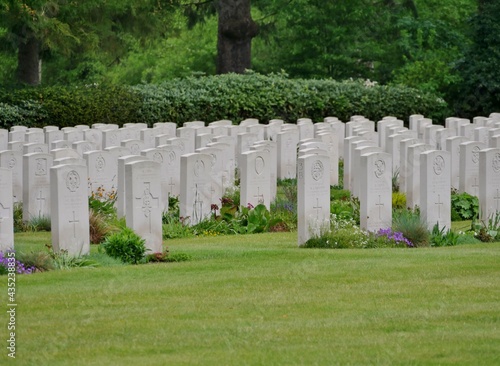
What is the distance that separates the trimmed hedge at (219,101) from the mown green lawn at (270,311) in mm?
15074

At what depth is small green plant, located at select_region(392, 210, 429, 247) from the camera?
52.3 feet

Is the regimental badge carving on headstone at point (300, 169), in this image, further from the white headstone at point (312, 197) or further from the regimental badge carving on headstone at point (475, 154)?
the regimental badge carving on headstone at point (475, 154)

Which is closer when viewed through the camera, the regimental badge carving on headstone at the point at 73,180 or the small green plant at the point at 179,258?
the regimental badge carving on headstone at the point at 73,180

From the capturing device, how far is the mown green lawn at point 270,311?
9430 mm

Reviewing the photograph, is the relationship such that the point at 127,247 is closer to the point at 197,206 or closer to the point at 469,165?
the point at 197,206

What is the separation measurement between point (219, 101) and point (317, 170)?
16473 mm

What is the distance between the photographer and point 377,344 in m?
9.69

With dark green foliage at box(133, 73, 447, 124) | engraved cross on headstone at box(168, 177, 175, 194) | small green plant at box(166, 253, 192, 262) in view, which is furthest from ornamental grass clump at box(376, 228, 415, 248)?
dark green foliage at box(133, 73, 447, 124)

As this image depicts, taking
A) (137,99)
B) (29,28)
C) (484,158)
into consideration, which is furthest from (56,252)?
(29,28)

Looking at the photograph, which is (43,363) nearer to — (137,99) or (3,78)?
(137,99)

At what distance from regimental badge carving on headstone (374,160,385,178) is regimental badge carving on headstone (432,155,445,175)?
78 cm

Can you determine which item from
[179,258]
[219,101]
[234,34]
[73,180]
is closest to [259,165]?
[179,258]

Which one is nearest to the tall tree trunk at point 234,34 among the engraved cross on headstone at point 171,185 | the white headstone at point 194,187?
the engraved cross on headstone at point 171,185

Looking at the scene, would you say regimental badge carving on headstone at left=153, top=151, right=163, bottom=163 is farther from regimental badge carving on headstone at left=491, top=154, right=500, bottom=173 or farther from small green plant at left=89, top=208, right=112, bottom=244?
regimental badge carving on headstone at left=491, top=154, right=500, bottom=173
